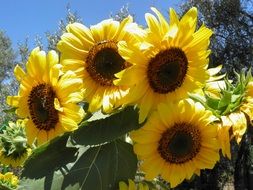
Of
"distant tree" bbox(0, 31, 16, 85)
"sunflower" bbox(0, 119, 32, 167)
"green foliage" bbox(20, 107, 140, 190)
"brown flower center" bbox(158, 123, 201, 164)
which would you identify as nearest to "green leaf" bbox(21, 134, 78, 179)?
"green foliage" bbox(20, 107, 140, 190)

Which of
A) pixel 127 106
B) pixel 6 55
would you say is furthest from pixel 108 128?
pixel 6 55

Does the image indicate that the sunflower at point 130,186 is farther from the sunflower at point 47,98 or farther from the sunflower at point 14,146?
the sunflower at point 14,146

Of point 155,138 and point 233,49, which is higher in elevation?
point 233,49

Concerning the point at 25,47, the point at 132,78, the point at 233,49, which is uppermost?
the point at 25,47

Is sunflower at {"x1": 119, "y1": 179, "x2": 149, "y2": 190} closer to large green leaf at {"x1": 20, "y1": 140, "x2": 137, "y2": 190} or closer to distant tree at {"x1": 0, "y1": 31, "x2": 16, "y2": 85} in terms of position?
large green leaf at {"x1": 20, "y1": 140, "x2": 137, "y2": 190}

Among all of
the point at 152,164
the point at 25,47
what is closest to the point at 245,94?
the point at 152,164

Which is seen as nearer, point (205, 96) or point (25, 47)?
point (205, 96)

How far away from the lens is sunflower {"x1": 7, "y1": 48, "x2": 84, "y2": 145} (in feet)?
2.29

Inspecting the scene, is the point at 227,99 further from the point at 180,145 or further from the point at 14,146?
the point at 14,146

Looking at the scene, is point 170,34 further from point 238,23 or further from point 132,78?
point 238,23

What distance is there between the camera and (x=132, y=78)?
0.67 metres

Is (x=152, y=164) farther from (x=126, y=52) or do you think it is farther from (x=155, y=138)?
(x=126, y=52)

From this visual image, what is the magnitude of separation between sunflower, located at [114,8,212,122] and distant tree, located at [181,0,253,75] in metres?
10.6

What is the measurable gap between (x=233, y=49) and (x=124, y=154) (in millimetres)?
10786
